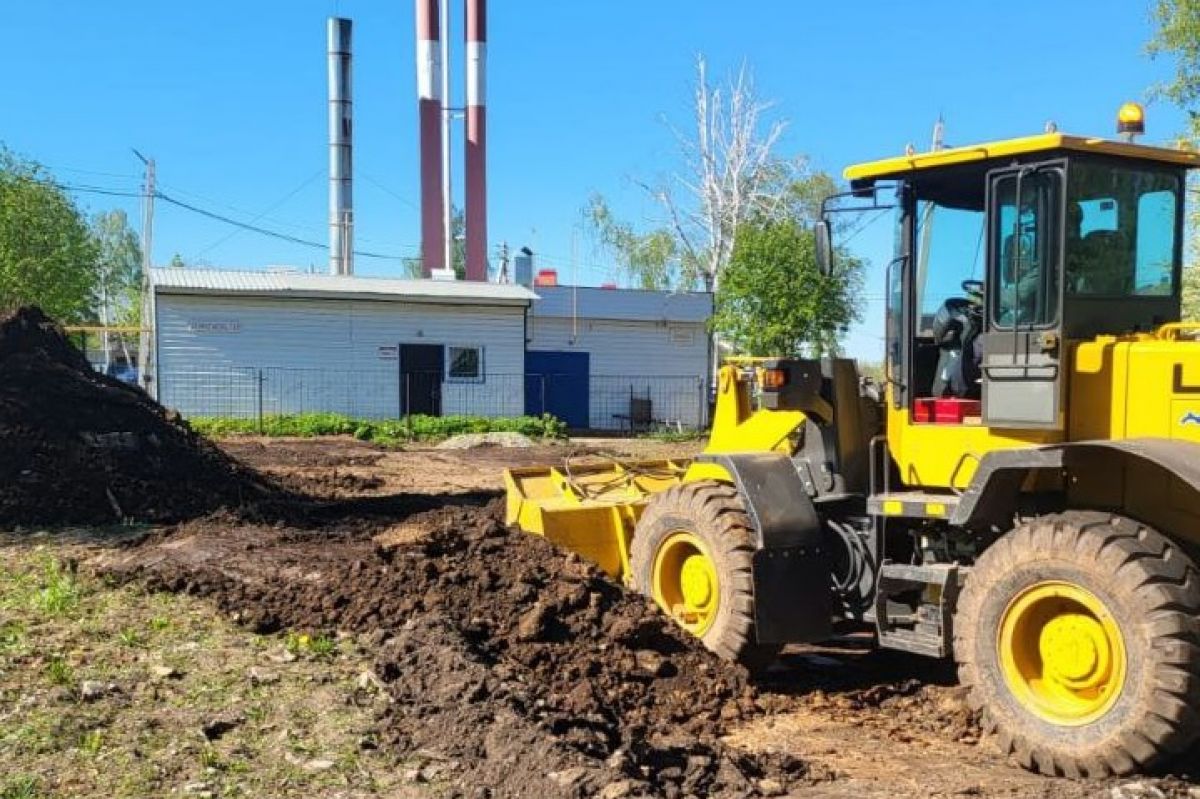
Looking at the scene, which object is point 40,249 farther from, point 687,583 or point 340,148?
point 687,583

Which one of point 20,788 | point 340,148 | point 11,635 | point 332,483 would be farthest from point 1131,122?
point 340,148

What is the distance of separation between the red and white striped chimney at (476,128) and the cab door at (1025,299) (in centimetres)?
3636

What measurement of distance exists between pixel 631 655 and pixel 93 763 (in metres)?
3.03

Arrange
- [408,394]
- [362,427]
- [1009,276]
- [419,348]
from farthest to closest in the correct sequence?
[419,348] → [408,394] → [362,427] → [1009,276]

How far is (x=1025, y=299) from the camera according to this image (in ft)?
18.3

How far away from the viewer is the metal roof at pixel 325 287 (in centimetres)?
2827

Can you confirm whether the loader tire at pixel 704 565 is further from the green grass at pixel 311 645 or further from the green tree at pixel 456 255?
the green tree at pixel 456 255

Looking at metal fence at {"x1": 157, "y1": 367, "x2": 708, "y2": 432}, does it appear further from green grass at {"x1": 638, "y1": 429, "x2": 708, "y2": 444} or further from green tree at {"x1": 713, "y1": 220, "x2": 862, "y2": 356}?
green tree at {"x1": 713, "y1": 220, "x2": 862, "y2": 356}

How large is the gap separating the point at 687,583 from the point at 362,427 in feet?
67.7

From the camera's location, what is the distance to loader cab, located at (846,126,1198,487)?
548cm

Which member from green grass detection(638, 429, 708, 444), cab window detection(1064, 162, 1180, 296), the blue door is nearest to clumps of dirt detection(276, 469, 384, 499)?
cab window detection(1064, 162, 1180, 296)

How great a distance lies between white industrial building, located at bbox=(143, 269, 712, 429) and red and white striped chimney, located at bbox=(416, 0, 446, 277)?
27.7ft

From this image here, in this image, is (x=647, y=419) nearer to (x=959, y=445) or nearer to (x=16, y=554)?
(x=16, y=554)

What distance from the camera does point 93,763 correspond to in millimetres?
4898
